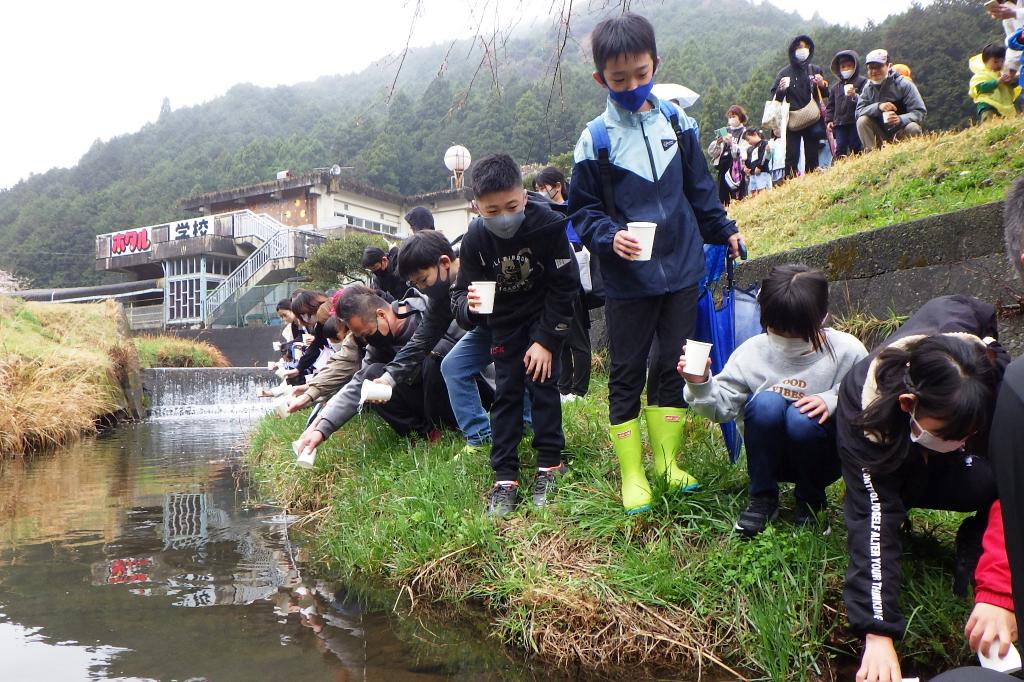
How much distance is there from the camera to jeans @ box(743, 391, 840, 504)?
2.31 meters

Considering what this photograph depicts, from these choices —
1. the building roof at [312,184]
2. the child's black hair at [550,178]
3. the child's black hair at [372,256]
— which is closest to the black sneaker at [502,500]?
the child's black hair at [550,178]

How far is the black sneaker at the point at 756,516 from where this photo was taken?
236 cm

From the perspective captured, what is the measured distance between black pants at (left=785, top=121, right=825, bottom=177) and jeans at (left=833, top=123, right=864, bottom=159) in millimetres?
230

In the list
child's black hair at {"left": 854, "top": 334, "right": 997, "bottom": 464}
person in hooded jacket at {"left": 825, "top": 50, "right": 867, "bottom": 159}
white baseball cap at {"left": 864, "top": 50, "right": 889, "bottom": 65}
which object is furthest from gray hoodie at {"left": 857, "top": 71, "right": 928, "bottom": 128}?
child's black hair at {"left": 854, "top": 334, "right": 997, "bottom": 464}

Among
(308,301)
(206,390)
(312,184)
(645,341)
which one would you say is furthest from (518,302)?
(312,184)

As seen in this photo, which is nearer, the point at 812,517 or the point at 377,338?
the point at 812,517

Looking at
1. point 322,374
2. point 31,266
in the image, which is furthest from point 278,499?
point 31,266

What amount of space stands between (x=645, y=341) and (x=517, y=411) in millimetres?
640

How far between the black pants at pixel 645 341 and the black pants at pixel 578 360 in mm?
1563

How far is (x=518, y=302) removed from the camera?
3.12 meters

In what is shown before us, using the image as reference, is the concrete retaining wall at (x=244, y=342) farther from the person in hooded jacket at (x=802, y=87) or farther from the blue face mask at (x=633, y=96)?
the blue face mask at (x=633, y=96)

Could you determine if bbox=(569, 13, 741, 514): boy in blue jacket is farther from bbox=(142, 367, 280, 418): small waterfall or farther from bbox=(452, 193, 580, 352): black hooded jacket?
bbox=(142, 367, 280, 418): small waterfall

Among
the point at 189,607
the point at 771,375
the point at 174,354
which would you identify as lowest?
the point at 189,607

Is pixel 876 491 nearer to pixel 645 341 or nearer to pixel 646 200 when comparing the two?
pixel 645 341
